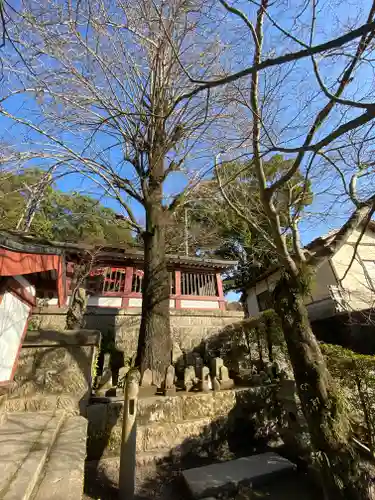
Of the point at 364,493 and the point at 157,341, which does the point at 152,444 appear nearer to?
the point at 157,341

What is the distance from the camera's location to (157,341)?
16.2 feet

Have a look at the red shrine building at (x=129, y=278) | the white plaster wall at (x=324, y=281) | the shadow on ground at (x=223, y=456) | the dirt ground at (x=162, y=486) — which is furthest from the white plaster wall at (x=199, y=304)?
the dirt ground at (x=162, y=486)

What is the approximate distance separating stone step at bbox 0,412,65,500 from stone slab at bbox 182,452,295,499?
1.83 meters

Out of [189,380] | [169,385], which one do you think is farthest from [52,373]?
[189,380]

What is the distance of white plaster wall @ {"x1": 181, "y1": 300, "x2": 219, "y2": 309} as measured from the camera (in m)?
10.9

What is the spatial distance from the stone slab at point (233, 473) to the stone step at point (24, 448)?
6.01 feet

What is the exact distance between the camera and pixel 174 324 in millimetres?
9312

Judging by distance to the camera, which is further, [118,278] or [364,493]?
A: [118,278]

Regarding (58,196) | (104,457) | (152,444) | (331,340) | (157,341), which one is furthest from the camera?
(58,196)

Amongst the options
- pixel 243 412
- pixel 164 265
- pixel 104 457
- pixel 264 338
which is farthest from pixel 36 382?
pixel 264 338

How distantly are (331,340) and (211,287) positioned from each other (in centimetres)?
572

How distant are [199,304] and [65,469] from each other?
368 inches

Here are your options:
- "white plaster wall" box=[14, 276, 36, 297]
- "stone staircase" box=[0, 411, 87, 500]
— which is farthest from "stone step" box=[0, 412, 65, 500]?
"white plaster wall" box=[14, 276, 36, 297]

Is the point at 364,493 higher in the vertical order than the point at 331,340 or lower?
lower
